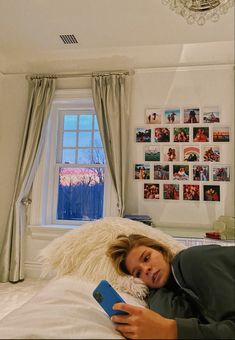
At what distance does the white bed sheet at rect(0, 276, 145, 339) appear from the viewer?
718 mm

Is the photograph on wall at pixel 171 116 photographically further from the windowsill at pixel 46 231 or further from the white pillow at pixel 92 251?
the white pillow at pixel 92 251

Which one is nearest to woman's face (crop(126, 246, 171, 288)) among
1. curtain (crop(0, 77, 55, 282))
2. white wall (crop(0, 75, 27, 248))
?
curtain (crop(0, 77, 55, 282))

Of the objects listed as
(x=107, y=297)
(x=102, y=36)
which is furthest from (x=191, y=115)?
(x=107, y=297)

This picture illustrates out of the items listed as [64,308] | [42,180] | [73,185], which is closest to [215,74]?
[73,185]

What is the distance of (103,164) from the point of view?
12.2 feet

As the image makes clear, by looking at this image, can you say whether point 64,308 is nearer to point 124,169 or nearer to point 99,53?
point 124,169

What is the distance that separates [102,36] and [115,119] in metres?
1.01

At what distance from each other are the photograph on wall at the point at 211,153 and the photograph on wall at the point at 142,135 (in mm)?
704

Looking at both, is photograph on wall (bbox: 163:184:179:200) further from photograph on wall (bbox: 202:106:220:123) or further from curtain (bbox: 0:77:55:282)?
curtain (bbox: 0:77:55:282)

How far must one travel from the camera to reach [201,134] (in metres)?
3.36

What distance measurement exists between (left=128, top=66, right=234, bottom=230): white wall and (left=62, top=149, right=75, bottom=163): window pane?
90 centimetres

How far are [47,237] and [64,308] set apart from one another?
2.74m

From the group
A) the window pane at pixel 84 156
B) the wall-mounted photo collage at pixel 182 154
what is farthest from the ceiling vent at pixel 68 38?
the window pane at pixel 84 156

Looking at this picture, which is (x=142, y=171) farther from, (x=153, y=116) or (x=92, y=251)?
(x=92, y=251)
